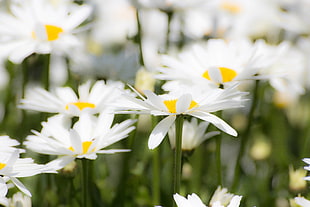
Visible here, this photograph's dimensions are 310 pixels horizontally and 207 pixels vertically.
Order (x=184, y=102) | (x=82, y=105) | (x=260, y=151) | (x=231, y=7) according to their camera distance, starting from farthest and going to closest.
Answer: (x=231, y=7) < (x=260, y=151) < (x=82, y=105) < (x=184, y=102)

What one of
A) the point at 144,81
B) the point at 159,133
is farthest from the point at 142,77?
the point at 159,133

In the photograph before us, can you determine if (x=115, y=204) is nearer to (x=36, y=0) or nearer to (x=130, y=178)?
(x=130, y=178)

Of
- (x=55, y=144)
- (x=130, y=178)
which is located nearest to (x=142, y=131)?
(x=130, y=178)

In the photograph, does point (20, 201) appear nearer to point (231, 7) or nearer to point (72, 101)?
point (72, 101)

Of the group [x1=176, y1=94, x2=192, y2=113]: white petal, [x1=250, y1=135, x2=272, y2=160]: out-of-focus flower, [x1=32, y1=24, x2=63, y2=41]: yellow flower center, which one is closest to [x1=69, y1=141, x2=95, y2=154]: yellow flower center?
[x1=176, y1=94, x2=192, y2=113]: white petal

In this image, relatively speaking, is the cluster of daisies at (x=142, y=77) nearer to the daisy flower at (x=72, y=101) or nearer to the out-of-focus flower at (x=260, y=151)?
the daisy flower at (x=72, y=101)

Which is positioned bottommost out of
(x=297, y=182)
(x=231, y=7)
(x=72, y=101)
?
(x=297, y=182)

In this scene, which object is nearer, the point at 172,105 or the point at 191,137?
the point at 172,105
